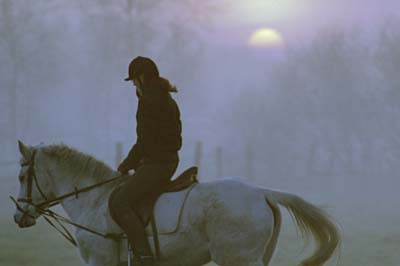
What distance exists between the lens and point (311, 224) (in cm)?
595

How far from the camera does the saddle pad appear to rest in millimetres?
5828

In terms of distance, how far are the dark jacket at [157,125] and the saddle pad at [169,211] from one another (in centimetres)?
35

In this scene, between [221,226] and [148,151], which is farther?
[148,151]

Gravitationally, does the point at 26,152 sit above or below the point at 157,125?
below

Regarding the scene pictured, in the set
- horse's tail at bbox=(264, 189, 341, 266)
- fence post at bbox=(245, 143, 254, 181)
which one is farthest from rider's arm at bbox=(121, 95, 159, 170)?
fence post at bbox=(245, 143, 254, 181)

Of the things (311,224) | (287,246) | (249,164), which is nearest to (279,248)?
(287,246)

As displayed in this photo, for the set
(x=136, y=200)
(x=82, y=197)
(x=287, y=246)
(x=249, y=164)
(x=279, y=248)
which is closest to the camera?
(x=136, y=200)

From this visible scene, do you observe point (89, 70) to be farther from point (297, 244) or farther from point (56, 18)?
point (297, 244)

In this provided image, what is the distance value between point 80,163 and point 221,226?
1.64 meters

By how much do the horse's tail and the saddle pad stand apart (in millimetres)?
786

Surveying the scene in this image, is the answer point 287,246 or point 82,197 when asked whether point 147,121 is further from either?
point 287,246

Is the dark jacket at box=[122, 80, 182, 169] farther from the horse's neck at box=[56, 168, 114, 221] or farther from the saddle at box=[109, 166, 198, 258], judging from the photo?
the horse's neck at box=[56, 168, 114, 221]

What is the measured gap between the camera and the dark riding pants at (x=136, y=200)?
5824 mm

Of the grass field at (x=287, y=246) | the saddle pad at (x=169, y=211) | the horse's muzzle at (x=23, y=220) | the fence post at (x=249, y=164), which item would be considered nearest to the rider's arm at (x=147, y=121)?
the saddle pad at (x=169, y=211)
